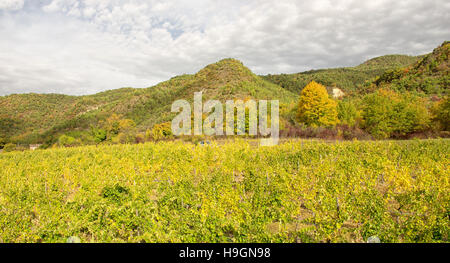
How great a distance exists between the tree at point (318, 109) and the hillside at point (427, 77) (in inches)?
1366

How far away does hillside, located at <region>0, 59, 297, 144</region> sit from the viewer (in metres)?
81.9

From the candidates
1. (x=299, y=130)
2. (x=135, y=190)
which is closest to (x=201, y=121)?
(x=299, y=130)

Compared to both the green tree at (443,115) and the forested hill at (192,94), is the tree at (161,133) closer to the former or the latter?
the forested hill at (192,94)

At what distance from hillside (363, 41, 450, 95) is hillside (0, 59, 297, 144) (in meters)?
29.3

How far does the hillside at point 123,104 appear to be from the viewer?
81.9m

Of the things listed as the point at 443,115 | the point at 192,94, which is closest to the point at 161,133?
the point at 443,115

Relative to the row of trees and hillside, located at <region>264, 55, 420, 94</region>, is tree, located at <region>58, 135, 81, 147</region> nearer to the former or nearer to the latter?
the row of trees

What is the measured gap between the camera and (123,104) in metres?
113

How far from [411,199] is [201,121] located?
41.0 metres

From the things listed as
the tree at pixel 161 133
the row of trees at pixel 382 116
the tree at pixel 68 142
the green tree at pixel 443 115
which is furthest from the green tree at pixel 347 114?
the tree at pixel 68 142

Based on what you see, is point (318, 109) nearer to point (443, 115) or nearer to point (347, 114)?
→ point (347, 114)

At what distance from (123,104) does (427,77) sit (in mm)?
113389

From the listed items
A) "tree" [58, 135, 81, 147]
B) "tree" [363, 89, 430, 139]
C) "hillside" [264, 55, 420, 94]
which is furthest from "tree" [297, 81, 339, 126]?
"hillside" [264, 55, 420, 94]

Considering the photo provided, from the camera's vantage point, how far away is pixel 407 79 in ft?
207
